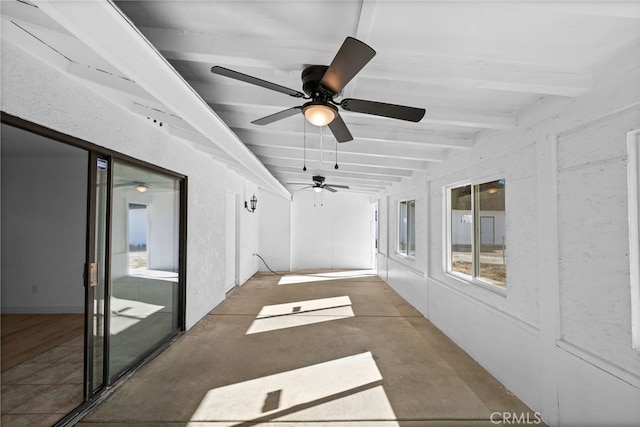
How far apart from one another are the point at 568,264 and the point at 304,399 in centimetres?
233

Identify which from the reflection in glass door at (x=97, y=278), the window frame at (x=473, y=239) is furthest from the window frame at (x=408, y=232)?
the reflection in glass door at (x=97, y=278)

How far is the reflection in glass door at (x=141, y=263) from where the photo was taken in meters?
2.78

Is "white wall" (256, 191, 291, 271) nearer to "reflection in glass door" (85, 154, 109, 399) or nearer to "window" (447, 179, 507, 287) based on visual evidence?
"window" (447, 179, 507, 287)

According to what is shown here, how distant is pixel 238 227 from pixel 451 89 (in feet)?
18.7

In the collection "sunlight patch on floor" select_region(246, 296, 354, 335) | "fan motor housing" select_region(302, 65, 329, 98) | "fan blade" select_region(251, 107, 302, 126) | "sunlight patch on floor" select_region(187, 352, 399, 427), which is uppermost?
"fan motor housing" select_region(302, 65, 329, 98)

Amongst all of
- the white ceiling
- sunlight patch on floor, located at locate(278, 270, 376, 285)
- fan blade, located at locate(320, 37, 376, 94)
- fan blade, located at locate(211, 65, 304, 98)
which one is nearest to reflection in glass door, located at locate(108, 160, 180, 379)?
the white ceiling

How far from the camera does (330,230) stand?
31.9ft

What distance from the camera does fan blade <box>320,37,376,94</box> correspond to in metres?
1.39

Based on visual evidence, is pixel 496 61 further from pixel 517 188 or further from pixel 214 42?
pixel 214 42

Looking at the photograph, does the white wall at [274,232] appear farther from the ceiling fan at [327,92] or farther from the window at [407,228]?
the ceiling fan at [327,92]

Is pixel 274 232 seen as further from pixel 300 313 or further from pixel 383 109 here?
pixel 383 109

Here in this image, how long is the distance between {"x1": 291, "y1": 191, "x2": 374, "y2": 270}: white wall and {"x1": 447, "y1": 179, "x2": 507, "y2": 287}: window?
5.41m

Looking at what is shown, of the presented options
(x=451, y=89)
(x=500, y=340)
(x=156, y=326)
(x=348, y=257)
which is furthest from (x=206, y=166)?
(x=348, y=257)

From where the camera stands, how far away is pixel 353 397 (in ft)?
8.65
